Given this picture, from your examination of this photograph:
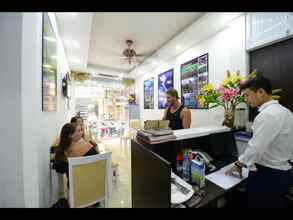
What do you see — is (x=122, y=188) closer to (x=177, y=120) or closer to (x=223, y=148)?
(x=177, y=120)

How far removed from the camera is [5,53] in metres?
0.81

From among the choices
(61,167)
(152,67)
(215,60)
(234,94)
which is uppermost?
(152,67)

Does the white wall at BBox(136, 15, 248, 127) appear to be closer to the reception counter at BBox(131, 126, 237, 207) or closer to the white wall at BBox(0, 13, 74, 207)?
the reception counter at BBox(131, 126, 237, 207)

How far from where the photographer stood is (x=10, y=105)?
32.2 inches

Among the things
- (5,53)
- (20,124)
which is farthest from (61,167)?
(5,53)

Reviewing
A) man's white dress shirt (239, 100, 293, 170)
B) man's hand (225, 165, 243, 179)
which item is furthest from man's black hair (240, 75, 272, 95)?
man's hand (225, 165, 243, 179)

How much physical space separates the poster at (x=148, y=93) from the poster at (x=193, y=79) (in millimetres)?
1554

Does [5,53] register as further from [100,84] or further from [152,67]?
[100,84]

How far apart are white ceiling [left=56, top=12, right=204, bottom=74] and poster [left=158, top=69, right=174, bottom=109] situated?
735 mm

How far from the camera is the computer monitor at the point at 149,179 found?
0.68m

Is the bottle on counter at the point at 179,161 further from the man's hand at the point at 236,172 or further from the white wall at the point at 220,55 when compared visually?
the white wall at the point at 220,55

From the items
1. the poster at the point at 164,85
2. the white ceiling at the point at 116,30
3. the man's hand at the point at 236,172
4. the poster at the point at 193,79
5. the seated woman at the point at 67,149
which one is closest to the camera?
the man's hand at the point at 236,172

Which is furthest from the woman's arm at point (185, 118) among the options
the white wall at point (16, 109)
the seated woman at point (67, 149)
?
the white wall at point (16, 109)
